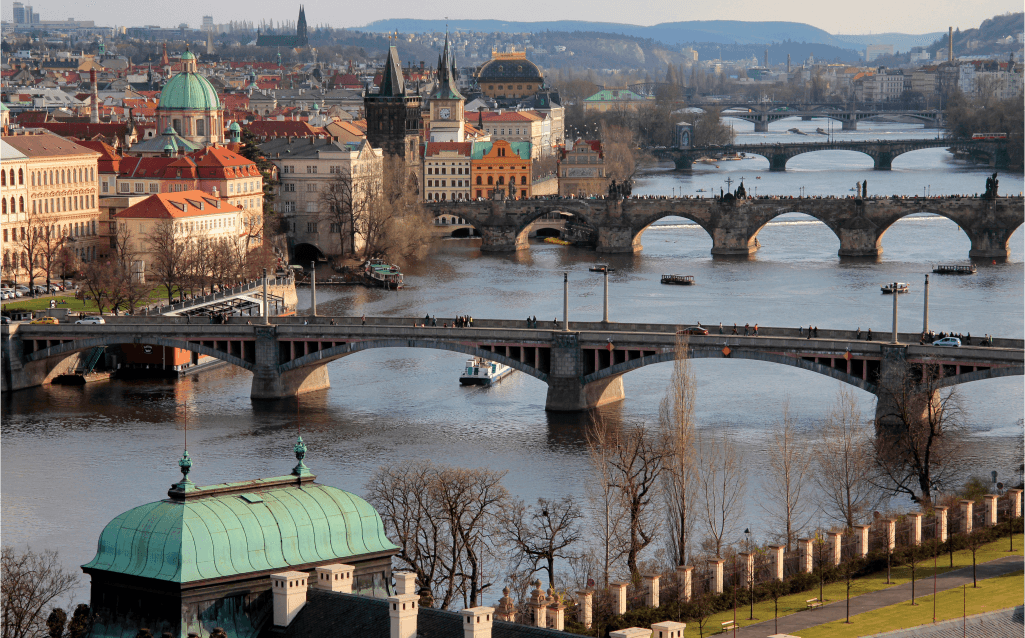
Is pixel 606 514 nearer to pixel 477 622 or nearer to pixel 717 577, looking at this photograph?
pixel 717 577

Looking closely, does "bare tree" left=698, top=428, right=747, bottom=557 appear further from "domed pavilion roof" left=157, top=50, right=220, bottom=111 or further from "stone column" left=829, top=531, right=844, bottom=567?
"domed pavilion roof" left=157, top=50, right=220, bottom=111

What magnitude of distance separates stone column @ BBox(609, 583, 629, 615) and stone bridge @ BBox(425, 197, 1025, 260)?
68.6m

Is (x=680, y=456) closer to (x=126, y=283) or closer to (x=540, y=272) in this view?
(x=126, y=283)

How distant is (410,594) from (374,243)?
73080 millimetres

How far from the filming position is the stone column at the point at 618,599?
33469 millimetres

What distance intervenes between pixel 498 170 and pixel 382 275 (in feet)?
109

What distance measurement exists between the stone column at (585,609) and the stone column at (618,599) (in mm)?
451

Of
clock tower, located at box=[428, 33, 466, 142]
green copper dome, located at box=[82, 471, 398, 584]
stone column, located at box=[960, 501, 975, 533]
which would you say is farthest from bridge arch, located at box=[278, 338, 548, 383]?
clock tower, located at box=[428, 33, 466, 142]

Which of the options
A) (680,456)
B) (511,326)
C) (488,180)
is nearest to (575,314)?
(511,326)

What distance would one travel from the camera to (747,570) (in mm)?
35438

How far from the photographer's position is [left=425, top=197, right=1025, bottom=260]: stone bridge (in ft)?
331

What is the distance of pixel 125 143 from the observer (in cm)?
10856

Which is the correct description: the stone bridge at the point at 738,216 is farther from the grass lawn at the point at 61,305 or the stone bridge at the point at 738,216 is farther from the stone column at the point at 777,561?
the stone column at the point at 777,561

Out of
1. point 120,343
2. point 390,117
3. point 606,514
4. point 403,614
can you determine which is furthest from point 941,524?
point 390,117
